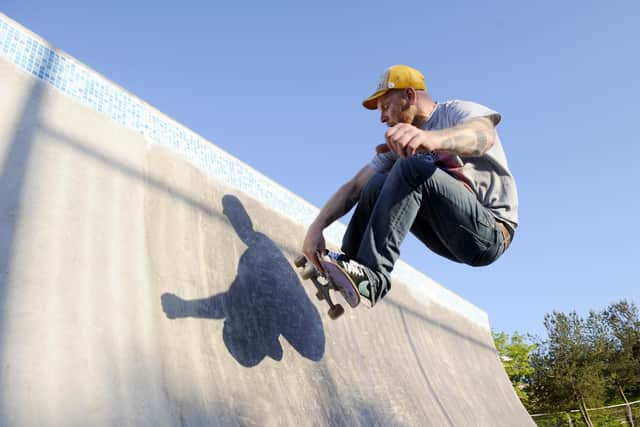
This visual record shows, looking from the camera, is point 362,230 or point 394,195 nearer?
point 394,195

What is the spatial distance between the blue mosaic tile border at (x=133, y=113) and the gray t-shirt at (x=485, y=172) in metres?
1.79

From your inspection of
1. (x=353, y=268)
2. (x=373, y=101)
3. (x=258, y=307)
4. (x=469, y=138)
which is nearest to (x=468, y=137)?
(x=469, y=138)

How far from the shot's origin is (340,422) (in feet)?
9.40

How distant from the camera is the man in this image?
91.5 inches

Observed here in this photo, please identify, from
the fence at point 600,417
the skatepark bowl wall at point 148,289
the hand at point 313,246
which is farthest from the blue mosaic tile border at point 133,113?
the fence at point 600,417

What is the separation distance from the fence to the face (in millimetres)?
21700

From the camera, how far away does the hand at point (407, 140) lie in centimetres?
202

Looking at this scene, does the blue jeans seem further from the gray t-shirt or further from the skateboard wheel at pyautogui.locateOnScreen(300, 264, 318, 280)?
the skateboard wheel at pyautogui.locateOnScreen(300, 264, 318, 280)

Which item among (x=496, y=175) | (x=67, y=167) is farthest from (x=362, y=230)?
(x=67, y=167)

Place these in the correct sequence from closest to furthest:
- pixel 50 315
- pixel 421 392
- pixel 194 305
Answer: pixel 50 315 → pixel 194 305 → pixel 421 392

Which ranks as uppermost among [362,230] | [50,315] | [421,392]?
[362,230]

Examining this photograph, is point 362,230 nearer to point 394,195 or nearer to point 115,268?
point 394,195

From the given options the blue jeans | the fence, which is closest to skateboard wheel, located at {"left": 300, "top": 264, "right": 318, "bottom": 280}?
the blue jeans

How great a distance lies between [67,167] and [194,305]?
0.94m
